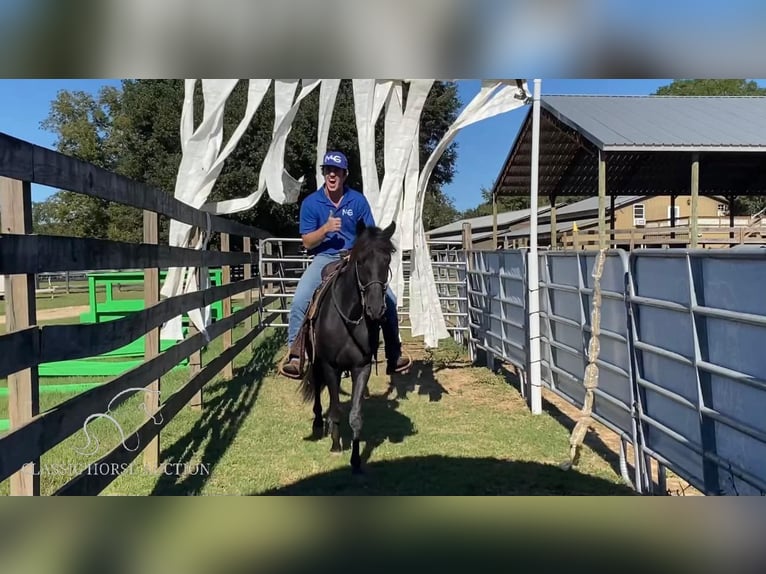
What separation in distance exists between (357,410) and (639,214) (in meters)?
16.0

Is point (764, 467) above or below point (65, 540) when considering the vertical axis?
above

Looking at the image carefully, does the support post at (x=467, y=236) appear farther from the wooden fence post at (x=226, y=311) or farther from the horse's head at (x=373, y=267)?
the horse's head at (x=373, y=267)

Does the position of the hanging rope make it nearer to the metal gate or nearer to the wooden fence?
the metal gate

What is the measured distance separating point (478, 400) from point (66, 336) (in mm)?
4582

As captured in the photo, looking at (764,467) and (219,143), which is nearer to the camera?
(764,467)

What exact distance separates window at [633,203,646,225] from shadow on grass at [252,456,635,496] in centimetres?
1509

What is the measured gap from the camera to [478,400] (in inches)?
237

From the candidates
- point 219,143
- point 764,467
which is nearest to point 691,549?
point 764,467

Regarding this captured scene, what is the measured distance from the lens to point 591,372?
168 inches

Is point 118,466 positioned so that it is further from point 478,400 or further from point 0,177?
point 478,400

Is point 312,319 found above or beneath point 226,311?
above

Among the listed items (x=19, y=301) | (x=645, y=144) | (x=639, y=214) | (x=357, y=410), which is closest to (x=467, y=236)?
(x=645, y=144)

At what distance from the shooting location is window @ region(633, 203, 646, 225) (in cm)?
1686

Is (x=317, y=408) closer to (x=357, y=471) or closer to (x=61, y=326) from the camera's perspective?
(x=357, y=471)
